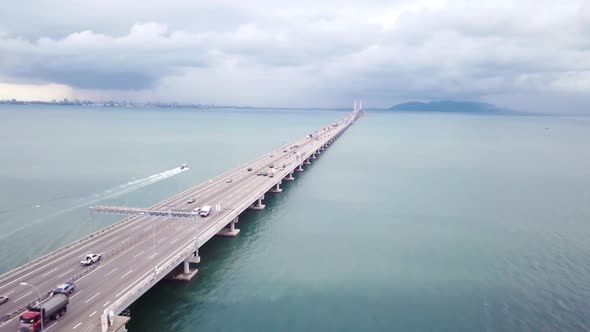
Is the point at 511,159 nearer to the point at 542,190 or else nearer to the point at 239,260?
the point at 542,190

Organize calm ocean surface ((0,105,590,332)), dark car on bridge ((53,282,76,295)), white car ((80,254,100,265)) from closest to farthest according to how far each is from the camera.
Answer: dark car on bridge ((53,282,76,295)), calm ocean surface ((0,105,590,332)), white car ((80,254,100,265))

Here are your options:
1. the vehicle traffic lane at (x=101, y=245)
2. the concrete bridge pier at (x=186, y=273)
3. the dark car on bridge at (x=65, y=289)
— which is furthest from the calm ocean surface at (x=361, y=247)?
the vehicle traffic lane at (x=101, y=245)

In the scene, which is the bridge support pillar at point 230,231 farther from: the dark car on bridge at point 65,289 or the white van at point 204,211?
the dark car on bridge at point 65,289

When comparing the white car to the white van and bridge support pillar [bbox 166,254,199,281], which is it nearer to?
bridge support pillar [bbox 166,254,199,281]

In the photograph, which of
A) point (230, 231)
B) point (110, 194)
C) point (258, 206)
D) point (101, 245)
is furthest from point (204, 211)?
point (110, 194)

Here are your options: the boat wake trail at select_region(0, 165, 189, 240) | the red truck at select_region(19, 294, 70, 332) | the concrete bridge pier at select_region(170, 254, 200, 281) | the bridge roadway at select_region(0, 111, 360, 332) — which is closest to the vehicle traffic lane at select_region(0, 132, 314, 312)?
the bridge roadway at select_region(0, 111, 360, 332)

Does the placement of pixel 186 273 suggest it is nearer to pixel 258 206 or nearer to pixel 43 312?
pixel 43 312
